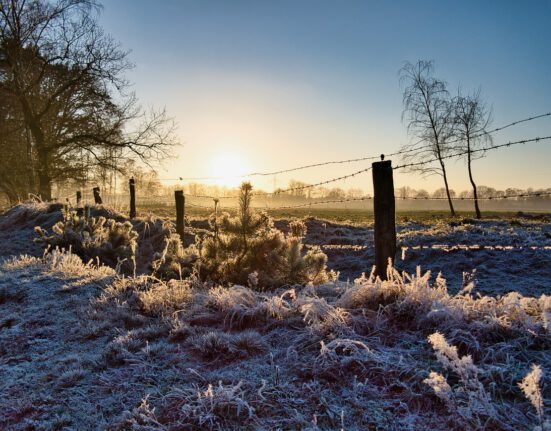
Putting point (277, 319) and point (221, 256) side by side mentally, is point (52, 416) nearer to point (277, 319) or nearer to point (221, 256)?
point (277, 319)

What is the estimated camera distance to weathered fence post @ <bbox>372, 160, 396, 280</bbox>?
498 centimetres

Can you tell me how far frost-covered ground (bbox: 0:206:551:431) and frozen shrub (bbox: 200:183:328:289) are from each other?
122 centimetres

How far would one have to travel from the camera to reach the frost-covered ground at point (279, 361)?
2146 millimetres

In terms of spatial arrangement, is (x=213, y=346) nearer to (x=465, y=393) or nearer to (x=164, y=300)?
(x=164, y=300)

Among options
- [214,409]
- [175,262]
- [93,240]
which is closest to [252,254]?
[175,262]

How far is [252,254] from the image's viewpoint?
569 cm

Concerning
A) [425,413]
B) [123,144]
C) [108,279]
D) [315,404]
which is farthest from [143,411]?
[123,144]

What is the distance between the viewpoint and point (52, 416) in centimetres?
248

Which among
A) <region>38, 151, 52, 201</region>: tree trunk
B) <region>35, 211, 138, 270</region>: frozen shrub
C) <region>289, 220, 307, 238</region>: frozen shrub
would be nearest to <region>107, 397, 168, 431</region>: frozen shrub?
<region>289, 220, 307, 238</region>: frozen shrub

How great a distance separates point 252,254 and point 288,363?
119 inches

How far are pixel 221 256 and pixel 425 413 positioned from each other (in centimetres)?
402

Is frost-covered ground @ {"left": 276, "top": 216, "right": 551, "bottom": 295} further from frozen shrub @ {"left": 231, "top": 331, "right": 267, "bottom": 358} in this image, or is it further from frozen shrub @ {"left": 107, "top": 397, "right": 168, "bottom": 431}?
frozen shrub @ {"left": 107, "top": 397, "right": 168, "bottom": 431}

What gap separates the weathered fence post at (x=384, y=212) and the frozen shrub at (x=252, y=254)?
85 cm

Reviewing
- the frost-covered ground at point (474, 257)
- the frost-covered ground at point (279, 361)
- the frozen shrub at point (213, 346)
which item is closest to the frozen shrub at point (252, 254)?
the frost-covered ground at point (279, 361)
